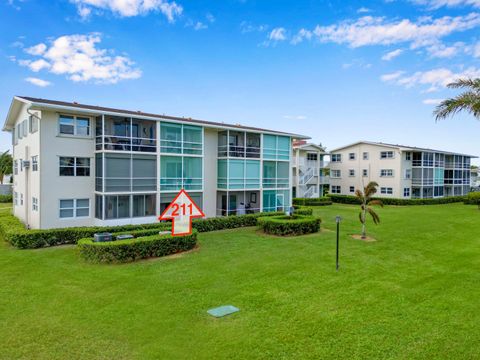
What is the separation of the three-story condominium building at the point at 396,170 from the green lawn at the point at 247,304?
2946cm

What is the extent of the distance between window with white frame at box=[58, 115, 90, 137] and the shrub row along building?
0.17 ft

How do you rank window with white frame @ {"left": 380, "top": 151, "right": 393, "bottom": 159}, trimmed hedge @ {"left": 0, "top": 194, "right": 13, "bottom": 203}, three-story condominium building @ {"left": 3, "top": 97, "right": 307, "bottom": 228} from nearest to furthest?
three-story condominium building @ {"left": 3, "top": 97, "right": 307, "bottom": 228}
window with white frame @ {"left": 380, "top": 151, "right": 393, "bottom": 159}
trimmed hedge @ {"left": 0, "top": 194, "right": 13, "bottom": 203}

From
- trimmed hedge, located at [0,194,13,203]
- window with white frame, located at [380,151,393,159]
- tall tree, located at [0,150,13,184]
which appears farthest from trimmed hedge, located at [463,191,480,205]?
tall tree, located at [0,150,13,184]

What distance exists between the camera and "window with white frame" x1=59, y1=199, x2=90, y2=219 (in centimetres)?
1852

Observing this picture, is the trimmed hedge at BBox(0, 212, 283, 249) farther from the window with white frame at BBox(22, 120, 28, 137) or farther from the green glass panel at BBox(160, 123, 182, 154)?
the window with white frame at BBox(22, 120, 28, 137)

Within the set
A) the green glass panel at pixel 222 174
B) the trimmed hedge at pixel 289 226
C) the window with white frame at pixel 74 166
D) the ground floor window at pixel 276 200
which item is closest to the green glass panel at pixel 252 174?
the ground floor window at pixel 276 200

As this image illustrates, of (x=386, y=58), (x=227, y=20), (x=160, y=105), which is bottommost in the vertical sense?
(x=160, y=105)

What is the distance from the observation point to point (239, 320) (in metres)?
8.12

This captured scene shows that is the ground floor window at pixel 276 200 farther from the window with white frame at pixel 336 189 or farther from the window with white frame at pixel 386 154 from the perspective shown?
the window with white frame at pixel 336 189

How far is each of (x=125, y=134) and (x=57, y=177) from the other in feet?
15.2

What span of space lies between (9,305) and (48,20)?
17154 millimetres

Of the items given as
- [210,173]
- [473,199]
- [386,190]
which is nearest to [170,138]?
[210,173]

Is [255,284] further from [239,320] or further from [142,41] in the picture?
[142,41]

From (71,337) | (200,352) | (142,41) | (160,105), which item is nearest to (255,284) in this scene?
(200,352)
